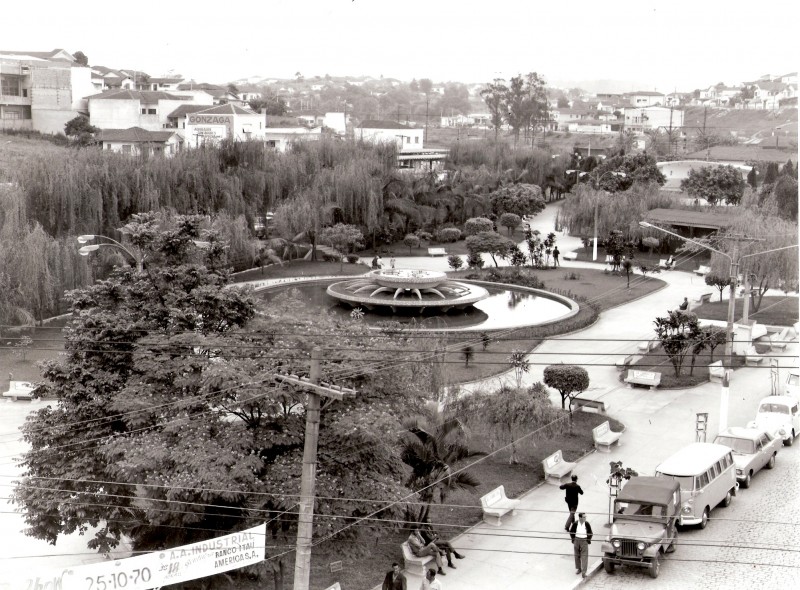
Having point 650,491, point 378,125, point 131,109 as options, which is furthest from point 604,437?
point 378,125

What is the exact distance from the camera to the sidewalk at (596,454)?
14664 millimetres

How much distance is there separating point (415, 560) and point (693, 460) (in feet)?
16.7

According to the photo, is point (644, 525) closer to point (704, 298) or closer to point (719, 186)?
point (704, 298)

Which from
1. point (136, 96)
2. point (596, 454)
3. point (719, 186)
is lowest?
point (596, 454)

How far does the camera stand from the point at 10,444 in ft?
63.9

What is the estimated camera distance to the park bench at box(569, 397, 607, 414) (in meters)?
22.8

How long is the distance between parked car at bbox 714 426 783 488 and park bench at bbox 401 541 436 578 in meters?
6.43

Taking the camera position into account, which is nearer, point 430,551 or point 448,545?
point 430,551

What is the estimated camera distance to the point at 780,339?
29047 millimetres

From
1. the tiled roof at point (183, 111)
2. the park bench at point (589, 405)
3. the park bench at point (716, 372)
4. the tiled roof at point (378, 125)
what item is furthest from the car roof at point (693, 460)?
the tiled roof at point (378, 125)

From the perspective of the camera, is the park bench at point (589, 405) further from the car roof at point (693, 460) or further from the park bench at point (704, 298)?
the park bench at point (704, 298)

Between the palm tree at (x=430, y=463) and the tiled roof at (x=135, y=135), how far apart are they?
51.0 meters

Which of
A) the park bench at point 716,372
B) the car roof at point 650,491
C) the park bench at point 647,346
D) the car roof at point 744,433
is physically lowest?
the park bench at point 647,346

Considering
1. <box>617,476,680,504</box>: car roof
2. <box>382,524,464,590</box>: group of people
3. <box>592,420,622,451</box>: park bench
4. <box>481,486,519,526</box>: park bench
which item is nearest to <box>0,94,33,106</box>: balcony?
<box>592,420,622,451</box>: park bench
